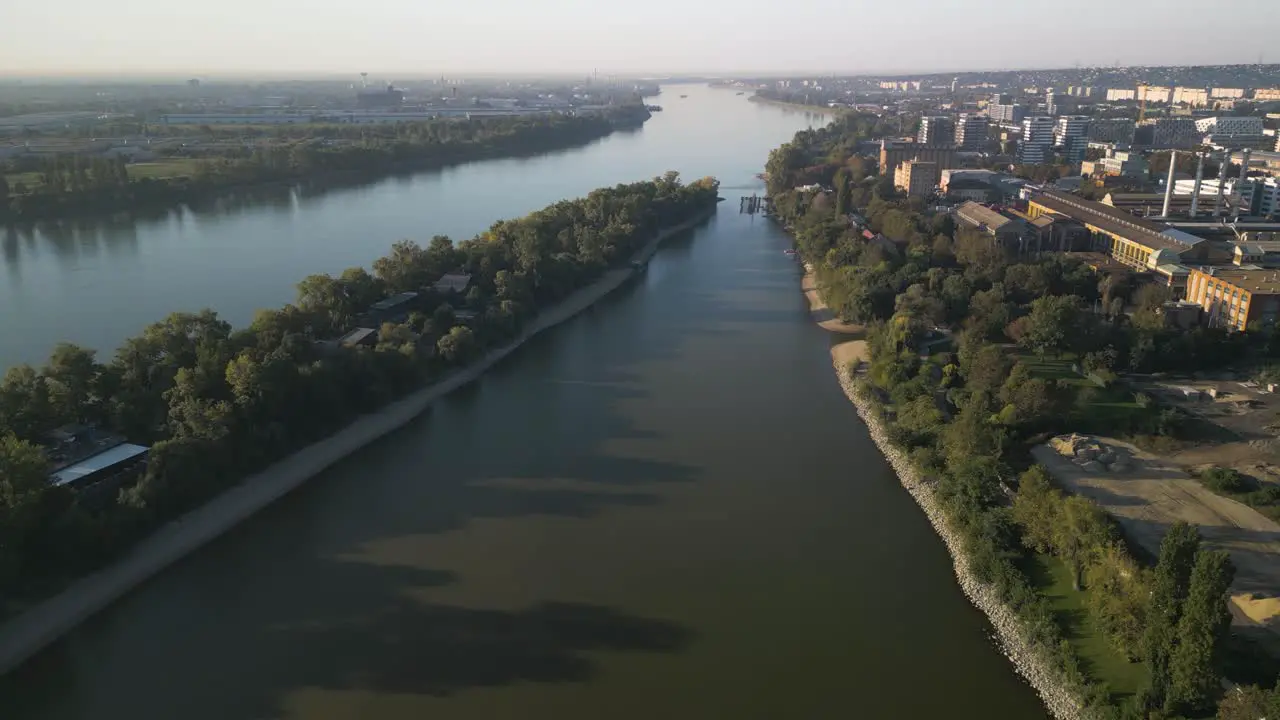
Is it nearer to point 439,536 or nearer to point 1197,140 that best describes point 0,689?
point 439,536

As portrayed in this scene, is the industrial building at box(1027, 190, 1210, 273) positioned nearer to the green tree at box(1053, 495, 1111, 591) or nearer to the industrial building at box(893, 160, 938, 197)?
the industrial building at box(893, 160, 938, 197)

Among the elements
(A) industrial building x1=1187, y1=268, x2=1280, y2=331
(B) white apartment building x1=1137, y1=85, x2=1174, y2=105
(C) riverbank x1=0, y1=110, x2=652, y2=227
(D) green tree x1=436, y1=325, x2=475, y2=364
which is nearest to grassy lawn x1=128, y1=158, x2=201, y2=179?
(C) riverbank x1=0, y1=110, x2=652, y2=227

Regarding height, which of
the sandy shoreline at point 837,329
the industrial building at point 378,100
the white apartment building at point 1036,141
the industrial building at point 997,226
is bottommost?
the sandy shoreline at point 837,329

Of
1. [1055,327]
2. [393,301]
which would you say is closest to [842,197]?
[1055,327]

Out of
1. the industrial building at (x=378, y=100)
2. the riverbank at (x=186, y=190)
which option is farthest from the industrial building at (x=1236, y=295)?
the industrial building at (x=378, y=100)

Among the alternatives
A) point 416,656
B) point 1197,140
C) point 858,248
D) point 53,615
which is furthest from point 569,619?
point 1197,140

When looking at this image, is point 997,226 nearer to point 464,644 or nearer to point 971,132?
point 464,644

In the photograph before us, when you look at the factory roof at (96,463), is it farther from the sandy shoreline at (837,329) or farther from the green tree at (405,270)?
the sandy shoreline at (837,329)
